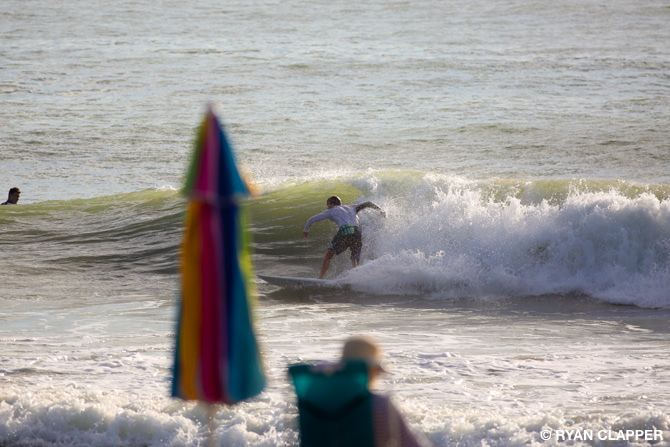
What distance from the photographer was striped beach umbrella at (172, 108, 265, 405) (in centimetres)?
305

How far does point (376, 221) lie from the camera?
47.3 ft

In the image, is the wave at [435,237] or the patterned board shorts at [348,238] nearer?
the wave at [435,237]

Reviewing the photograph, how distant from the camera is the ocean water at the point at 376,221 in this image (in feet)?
20.2

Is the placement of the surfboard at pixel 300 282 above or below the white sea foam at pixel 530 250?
below

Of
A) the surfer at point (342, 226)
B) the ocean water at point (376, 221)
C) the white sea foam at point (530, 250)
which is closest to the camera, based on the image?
the ocean water at point (376, 221)

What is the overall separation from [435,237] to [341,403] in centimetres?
1064

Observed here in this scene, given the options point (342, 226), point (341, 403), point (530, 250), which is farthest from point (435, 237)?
point (341, 403)

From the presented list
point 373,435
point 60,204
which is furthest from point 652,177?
point 373,435

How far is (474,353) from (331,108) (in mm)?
24504

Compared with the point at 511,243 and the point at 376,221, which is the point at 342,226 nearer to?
the point at 376,221

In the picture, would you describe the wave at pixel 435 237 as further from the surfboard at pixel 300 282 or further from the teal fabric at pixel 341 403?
the teal fabric at pixel 341 403

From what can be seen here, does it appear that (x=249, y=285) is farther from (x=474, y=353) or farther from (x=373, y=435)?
(x=474, y=353)

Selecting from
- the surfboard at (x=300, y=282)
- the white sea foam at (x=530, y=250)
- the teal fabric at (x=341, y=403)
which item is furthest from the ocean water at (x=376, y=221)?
the teal fabric at (x=341, y=403)

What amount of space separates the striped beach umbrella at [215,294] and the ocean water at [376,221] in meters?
2.65
